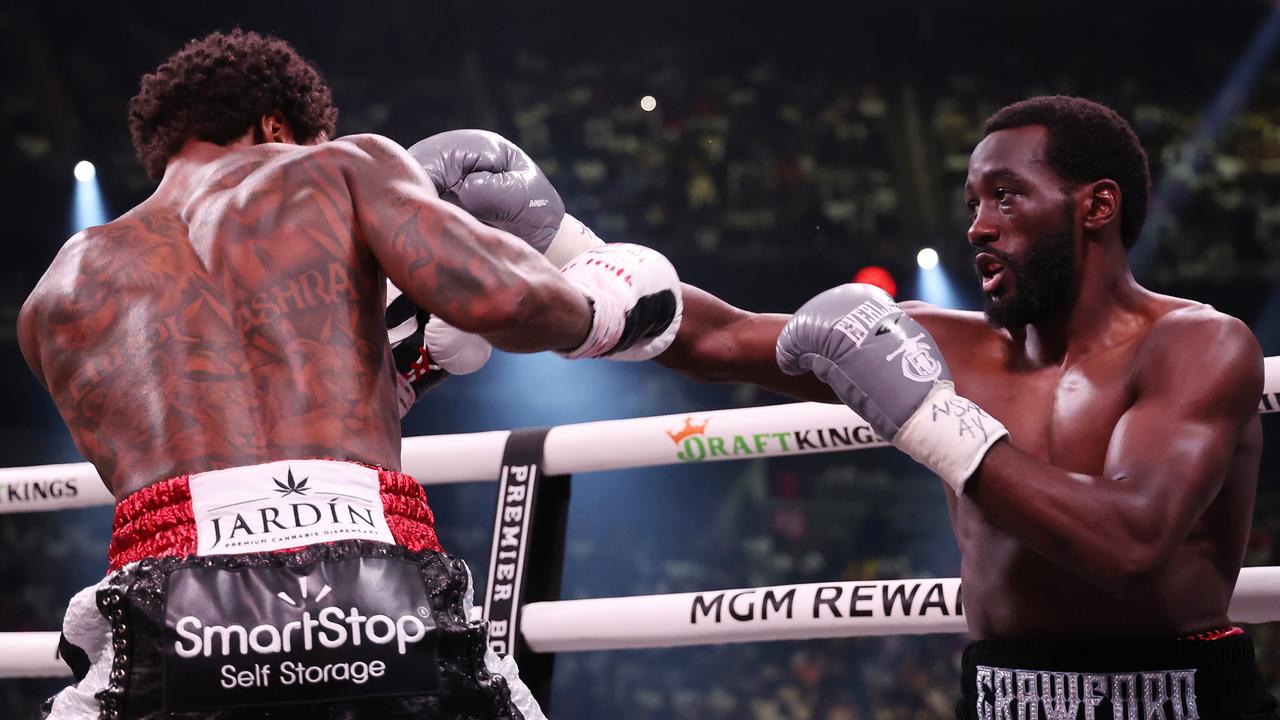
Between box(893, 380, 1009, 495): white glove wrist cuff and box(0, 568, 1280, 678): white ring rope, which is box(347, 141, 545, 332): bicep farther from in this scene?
box(0, 568, 1280, 678): white ring rope

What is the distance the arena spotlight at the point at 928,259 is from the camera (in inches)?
372

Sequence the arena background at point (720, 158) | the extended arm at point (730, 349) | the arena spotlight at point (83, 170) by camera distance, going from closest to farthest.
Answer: the extended arm at point (730, 349) < the arena background at point (720, 158) < the arena spotlight at point (83, 170)

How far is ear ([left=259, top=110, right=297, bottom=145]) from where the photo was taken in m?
1.77

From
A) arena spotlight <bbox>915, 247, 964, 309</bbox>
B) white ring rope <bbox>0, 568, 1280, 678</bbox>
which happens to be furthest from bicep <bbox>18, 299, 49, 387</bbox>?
arena spotlight <bbox>915, 247, 964, 309</bbox>

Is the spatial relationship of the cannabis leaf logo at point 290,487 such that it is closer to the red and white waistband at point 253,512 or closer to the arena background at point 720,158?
the red and white waistband at point 253,512

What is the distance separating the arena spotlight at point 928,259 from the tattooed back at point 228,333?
27.0 feet

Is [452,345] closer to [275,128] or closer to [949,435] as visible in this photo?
[275,128]

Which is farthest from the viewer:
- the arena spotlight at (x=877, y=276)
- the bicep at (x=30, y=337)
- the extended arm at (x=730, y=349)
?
the arena spotlight at (x=877, y=276)

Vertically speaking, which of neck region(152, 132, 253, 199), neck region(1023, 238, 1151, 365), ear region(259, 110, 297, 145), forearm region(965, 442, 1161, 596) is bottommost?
forearm region(965, 442, 1161, 596)

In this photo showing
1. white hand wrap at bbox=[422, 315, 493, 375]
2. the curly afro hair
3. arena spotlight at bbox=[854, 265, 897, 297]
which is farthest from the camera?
arena spotlight at bbox=[854, 265, 897, 297]

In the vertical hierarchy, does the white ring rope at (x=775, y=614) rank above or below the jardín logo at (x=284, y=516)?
below

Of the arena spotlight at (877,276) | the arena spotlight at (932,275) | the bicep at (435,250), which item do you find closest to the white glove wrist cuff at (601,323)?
the bicep at (435,250)

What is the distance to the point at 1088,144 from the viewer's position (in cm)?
197

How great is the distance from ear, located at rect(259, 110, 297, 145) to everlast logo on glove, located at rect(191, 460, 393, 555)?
545 millimetres
